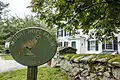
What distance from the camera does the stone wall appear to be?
4109 mm

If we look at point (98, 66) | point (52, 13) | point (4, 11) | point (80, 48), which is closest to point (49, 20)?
point (52, 13)

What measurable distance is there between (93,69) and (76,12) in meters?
1.64

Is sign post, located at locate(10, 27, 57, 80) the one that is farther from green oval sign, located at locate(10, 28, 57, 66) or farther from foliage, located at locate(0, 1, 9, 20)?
foliage, located at locate(0, 1, 9, 20)

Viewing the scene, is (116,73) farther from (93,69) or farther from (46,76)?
(46,76)

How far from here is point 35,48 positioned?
3.58 meters

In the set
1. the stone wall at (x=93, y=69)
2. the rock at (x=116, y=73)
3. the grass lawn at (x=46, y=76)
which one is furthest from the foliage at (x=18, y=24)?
the rock at (x=116, y=73)

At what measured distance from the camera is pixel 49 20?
5.48m

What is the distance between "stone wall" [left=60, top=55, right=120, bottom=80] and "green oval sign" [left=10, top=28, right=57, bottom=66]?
1427 millimetres

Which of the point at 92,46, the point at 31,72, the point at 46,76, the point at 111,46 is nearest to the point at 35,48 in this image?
the point at 31,72

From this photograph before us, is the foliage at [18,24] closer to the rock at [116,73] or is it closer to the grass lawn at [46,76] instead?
the grass lawn at [46,76]

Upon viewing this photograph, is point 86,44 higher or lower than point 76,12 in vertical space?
lower

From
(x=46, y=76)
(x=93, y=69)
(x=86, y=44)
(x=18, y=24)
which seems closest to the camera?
(x=93, y=69)

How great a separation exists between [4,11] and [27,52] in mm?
31228

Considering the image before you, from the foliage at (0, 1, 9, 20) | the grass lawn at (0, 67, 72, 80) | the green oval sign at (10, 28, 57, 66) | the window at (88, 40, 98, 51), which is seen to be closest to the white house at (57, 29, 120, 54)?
the window at (88, 40, 98, 51)
